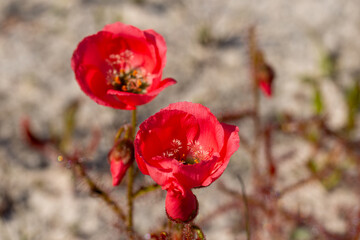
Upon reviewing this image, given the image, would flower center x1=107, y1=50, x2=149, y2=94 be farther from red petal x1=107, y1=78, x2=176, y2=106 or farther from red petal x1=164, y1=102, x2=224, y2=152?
red petal x1=164, y1=102, x2=224, y2=152

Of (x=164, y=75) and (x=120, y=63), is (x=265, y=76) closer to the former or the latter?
(x=120, y=63)

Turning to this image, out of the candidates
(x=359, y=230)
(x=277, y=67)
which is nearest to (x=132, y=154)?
(x=359, y=230)

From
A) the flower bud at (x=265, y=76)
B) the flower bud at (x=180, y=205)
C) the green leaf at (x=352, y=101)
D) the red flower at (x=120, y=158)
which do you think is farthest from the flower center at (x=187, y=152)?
the green leaf at (x=352, y=101)

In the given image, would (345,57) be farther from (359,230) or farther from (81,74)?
(81,74)

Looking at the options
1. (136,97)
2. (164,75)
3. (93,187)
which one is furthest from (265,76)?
(164,75)

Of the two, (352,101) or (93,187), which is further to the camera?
(352,101)

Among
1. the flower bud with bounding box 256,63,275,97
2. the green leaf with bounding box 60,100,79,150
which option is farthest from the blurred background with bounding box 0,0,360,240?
the flower bud with bounding box 256,63,275,97

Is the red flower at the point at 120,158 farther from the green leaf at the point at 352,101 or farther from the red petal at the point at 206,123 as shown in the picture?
the green leaf at the point at 352,101

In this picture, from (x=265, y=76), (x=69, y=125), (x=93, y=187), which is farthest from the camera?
(x=69, y=125)
